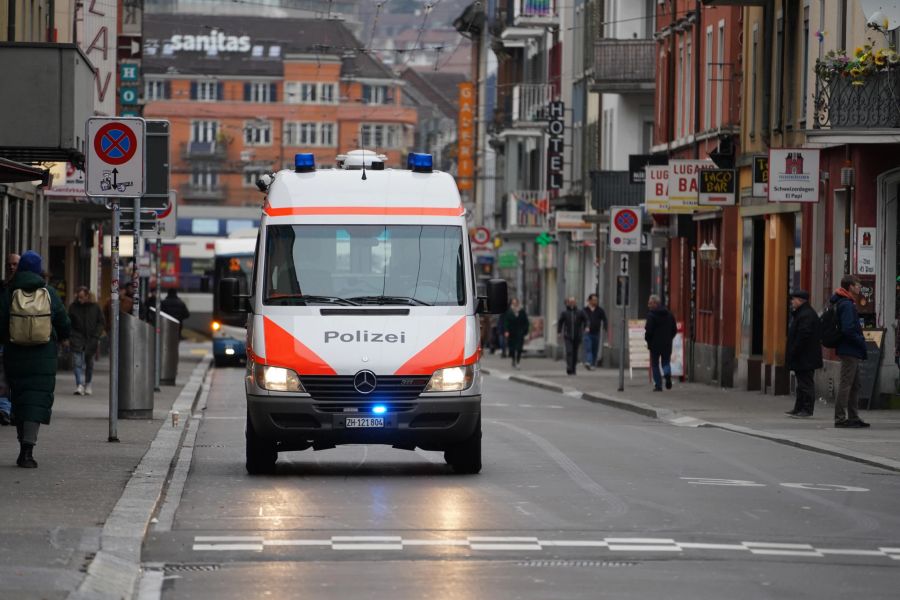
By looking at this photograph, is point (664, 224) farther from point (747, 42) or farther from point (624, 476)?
point (624, 476)

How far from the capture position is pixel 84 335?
110 ft

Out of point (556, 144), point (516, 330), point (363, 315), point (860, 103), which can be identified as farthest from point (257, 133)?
point (363, 315)

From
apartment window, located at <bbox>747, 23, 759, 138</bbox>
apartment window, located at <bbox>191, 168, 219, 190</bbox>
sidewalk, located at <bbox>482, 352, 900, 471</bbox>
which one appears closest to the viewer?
sidewalk, located at <bbox>482, 352, 900, 471</bbox>

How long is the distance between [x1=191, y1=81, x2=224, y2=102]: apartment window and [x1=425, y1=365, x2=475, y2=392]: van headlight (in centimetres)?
13540

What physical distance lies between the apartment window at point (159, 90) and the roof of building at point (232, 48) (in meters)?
1.06

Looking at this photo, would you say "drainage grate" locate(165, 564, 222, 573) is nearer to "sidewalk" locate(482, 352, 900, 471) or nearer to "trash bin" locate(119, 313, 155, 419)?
"sidewalk" locate(482, 352, 900, 471)

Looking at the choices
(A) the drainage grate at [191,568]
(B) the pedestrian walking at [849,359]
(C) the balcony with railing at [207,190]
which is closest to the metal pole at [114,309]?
(A) the drainage grate at [191,568]

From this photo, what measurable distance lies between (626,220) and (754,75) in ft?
14.8

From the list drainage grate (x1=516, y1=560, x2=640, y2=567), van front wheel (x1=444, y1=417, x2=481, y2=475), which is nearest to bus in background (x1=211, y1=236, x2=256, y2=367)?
van front wheel (x1=444, y1=417, x2=481, y2=475)

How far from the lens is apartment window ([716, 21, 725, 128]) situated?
42.6 m

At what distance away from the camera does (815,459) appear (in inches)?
831

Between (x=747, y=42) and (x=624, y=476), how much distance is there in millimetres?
23975

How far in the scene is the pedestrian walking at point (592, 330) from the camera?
52.8m

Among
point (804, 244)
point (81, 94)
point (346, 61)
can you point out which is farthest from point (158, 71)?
point (81, 94)
